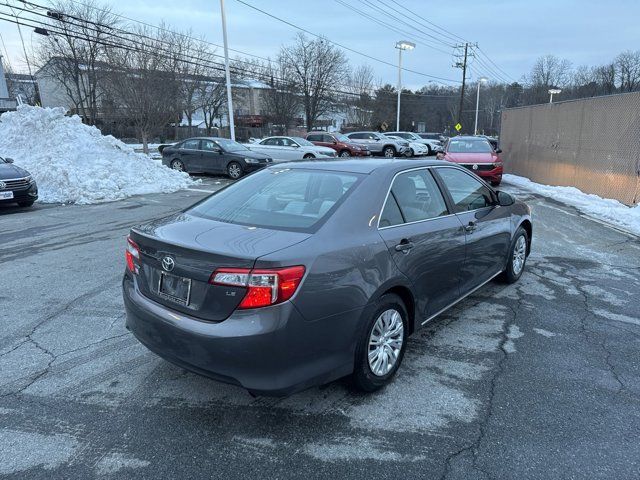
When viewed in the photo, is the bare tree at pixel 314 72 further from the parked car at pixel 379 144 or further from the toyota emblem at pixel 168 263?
the toyota emblem at pixel 168 263

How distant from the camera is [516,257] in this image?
5.48 metres

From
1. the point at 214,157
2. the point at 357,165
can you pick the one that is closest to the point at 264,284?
the point at 357,165

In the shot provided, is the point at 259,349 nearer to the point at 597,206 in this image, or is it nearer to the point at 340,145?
the point at 597,206

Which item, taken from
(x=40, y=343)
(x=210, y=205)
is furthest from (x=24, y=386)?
(x=210, y=205)

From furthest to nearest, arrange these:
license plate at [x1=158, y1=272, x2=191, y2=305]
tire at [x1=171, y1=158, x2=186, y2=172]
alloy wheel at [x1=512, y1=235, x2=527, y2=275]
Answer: tire at [x1=171, y1=158, x2=186, y2=172] < alloy wheel at [x1=512, y1=235, x2=527, y2=275] < license plate at [x1=158, y1=272, x2=191, y2=305]

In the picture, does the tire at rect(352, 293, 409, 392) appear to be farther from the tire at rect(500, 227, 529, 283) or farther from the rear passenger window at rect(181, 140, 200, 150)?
the rear passenger window at rect(181, 140, 200, 150)

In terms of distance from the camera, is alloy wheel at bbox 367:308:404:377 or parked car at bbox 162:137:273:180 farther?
parked car at bbox 162:137:273:180

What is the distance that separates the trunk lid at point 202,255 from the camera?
2.58 meters

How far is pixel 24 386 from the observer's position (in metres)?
3.27

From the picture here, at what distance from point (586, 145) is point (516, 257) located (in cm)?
915

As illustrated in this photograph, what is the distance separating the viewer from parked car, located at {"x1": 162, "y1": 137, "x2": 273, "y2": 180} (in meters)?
17.2

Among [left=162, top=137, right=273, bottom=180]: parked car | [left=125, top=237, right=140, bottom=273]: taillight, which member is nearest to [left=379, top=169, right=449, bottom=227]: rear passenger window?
[left=125, top=237, right=140, bottom=273]: taillight

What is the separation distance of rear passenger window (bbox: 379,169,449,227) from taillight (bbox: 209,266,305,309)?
37.5 inches

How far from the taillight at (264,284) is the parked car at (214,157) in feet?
47.4
